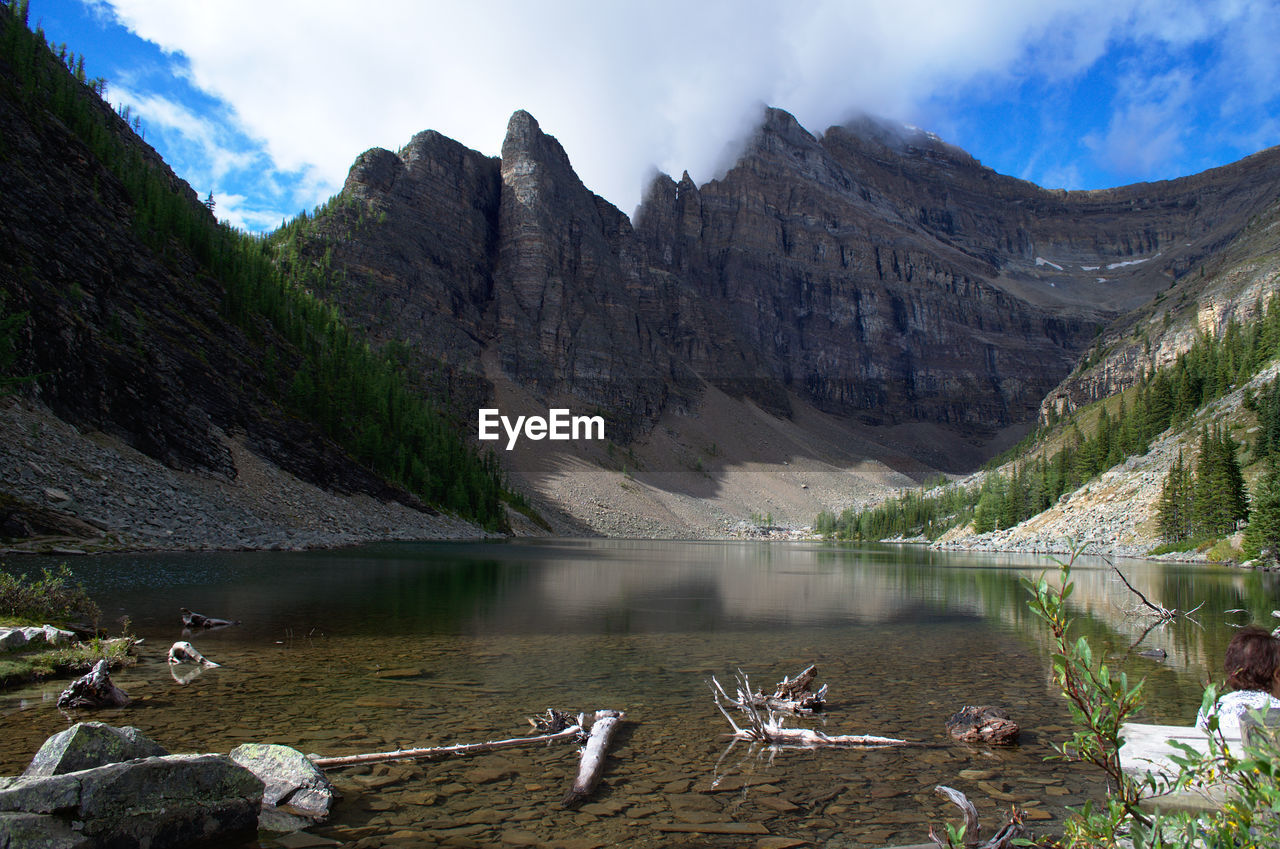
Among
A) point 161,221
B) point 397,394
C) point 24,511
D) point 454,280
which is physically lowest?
point 24,511

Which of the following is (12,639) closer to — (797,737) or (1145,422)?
(797,737)

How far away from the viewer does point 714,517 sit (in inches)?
6496

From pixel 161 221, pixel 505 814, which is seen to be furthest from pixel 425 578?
pixel 161 221

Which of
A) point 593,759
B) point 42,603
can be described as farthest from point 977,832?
point 42,603

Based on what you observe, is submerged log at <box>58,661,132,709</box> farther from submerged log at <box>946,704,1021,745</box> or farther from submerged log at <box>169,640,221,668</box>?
submerged log at <box>946,704,1021,745</box>

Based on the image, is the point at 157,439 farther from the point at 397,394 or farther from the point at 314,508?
the point at 397,394

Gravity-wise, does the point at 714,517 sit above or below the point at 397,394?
below

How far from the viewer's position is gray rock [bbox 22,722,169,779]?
20.2 feet

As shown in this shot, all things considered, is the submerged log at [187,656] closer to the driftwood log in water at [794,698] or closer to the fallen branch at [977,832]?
the driftwood log in water at [794,698]

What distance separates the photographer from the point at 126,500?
3947 cm

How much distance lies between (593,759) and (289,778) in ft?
11.5

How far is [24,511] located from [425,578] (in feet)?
60.0

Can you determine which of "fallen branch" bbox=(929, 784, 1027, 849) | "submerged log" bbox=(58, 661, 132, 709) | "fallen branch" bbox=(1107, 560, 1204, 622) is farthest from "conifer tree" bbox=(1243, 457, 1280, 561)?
"submerged log" bbox=(58, 661, 132, 709)

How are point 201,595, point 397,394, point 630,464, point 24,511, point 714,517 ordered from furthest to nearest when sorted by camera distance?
1. point 630,464
2. point 714,517
3. point 397,394
4. point 24,511
5. point 201,595
